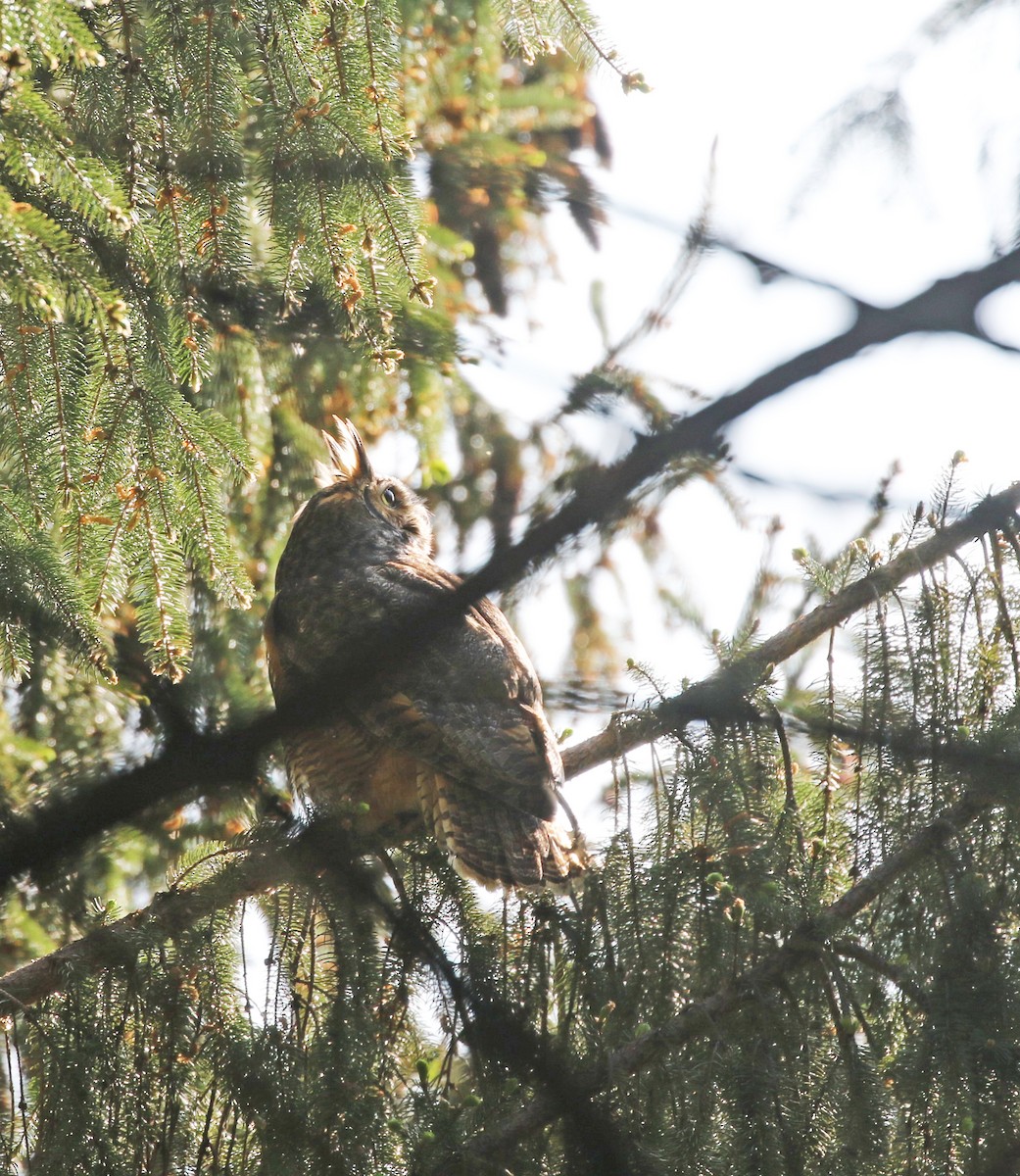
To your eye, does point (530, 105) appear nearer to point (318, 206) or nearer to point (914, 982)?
point (318, 206)

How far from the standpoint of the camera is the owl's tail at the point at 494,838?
8.15 feet

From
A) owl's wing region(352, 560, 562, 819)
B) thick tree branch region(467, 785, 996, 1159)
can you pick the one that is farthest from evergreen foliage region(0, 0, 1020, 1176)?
owl's wing region(352, 560, 562, 819)

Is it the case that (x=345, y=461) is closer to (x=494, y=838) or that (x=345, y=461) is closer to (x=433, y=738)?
(x=433, y=738)

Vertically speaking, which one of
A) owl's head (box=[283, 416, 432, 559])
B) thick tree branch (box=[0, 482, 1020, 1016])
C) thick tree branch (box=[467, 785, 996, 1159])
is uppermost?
owl's head (box=[283, 416, 432, 559])

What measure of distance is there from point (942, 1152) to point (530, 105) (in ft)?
13.8

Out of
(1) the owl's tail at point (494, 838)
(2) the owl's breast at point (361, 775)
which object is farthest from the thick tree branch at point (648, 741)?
(2) the owl's breast at point (361, 775)

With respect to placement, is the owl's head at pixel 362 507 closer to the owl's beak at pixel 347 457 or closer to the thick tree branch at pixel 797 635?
the owl's beak at pixel 347 457

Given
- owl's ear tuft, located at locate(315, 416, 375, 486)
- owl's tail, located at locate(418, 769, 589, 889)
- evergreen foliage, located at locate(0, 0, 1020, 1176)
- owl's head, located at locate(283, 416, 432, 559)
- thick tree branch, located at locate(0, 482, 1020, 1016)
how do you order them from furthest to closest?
owl's ear tuft, located at locate(315, 416, 375, 486) → owl's head, located at locate(283, 416, 432, 559) → owl's tail, located at locate(418, 769, 589, 889) → thick tree branch, located at locate(0, 482, 1020, 1016) → evergreen foliage, located at locate(0, 0, 1020, 1176)

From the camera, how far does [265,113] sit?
192 cm

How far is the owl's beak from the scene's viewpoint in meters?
3.83

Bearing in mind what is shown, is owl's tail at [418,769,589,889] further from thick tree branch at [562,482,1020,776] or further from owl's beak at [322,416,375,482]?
owl's beak at [322,416,375,482]

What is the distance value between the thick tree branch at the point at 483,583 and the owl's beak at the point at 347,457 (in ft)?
9.00

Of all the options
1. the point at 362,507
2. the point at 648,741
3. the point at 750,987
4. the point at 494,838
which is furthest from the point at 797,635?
the point at 362,507

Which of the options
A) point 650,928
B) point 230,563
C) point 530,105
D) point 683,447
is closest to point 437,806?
point 230,563
